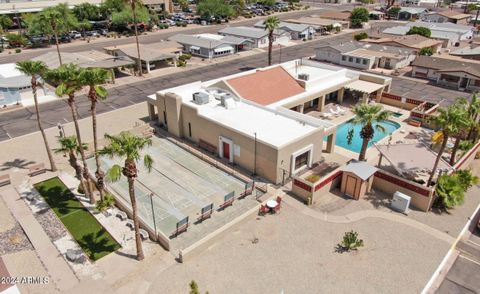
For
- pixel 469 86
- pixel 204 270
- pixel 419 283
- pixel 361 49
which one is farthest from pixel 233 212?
pixel 361 49

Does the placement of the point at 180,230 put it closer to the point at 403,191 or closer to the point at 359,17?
the point at 403,191

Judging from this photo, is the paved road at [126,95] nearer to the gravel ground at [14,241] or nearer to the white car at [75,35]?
the gravel ground at [14,241]

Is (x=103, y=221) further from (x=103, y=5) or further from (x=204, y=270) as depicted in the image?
(x=103, y=5)

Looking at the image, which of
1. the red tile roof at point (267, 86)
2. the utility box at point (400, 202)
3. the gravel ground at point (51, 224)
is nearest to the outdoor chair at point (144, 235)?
the gravel ground at point (51, 224)

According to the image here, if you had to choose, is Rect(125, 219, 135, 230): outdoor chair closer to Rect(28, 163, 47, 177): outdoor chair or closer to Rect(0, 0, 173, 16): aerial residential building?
Rect(28, 163, 47, 177): outdoor chair

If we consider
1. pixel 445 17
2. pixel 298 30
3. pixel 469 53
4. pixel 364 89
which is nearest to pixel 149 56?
pixel 364 89

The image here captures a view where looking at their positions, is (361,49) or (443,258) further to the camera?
(361,49)

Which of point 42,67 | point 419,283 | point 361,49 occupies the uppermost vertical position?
point 42,67
